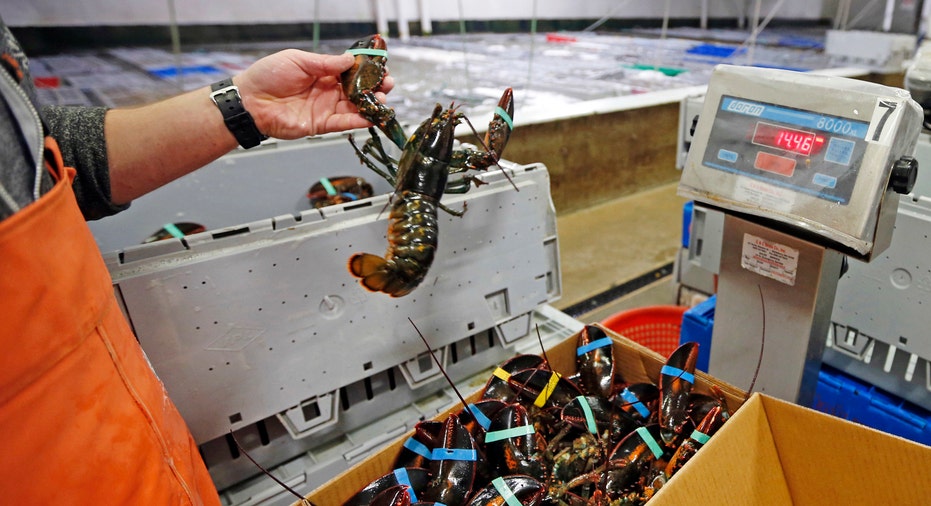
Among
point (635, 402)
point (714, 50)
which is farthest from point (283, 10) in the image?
point (635, 402)

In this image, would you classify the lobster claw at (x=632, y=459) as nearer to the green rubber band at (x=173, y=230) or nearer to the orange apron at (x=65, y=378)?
the orange apron at (x=65, y=378)

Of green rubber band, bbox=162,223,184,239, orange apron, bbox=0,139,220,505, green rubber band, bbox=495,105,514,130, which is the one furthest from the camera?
green rubber band, bbox=162,223,184,239

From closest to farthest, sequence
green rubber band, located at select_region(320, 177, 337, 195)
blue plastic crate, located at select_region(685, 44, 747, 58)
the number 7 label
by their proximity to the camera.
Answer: the number 7 label < green rubber band, located at select_region(320, 177, 337, 195) < blue plastic crate, located at select_region(685, 44, 747, 58)

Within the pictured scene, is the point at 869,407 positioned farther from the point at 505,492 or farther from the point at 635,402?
the point at 505,492

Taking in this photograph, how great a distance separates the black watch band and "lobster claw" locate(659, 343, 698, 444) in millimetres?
913

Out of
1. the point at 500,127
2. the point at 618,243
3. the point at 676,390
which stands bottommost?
the point at 618,243

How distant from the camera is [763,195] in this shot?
871mm

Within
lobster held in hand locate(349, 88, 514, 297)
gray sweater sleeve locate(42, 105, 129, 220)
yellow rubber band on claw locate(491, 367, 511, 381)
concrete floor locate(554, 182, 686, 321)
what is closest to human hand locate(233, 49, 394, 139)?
lobster held in hand locate(349, 88, 514, 297)

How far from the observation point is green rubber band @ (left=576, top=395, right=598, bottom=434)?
106 centimetres

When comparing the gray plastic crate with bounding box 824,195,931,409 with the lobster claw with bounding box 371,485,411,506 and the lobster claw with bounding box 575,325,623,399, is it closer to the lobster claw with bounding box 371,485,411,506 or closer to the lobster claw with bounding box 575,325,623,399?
the lobster claw with bounding box 575,325,623,399

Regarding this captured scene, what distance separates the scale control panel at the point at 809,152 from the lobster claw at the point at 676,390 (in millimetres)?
340

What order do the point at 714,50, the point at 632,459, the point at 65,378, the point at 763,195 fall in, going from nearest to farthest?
the point at 65,378 → the point at 763,195 → the point at 632,459 → the point at 714,50

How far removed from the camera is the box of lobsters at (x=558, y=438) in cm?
93

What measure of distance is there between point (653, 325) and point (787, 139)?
1.08 m
